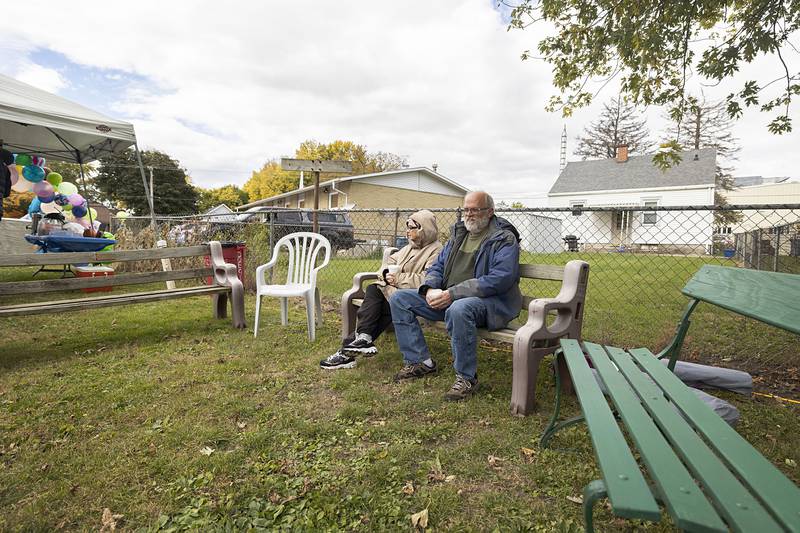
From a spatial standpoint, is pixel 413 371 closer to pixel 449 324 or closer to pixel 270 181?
pixel 449 324

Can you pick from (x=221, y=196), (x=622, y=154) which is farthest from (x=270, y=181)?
(x=622, y=154)

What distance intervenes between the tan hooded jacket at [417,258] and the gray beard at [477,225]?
48 cm

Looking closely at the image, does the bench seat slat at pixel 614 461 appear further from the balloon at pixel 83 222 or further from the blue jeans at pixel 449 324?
the balloon at pixel 83 222

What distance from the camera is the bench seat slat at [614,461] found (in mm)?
923

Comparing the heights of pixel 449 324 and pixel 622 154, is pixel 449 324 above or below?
below

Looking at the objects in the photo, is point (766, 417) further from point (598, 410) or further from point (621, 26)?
point (621, 26)

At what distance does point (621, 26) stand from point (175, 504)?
5.43 m

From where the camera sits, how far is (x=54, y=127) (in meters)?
5.98

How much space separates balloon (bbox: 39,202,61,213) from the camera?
862 cm

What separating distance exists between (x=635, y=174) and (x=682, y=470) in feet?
86.1

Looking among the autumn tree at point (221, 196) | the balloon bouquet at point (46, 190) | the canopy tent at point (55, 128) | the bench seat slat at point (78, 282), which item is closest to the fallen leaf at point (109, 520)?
the bench seat slat at point (78, 282)

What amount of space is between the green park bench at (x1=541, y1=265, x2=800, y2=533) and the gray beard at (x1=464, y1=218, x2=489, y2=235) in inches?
60.4

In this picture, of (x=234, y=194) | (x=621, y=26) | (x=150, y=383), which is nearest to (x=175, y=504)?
(x=150, y=383)

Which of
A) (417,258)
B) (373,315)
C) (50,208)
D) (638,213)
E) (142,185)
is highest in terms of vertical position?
(142,185)
